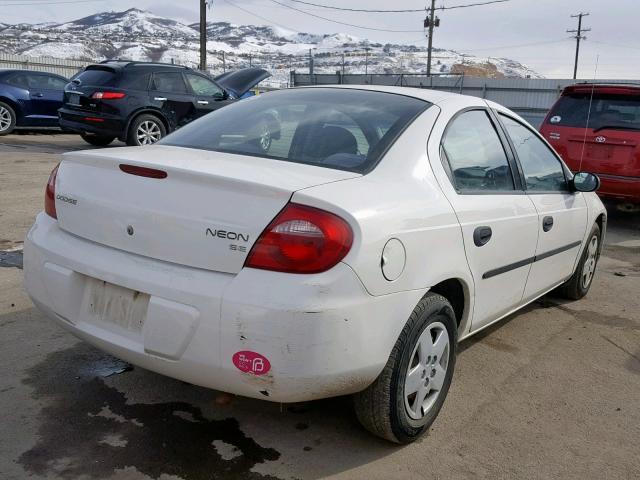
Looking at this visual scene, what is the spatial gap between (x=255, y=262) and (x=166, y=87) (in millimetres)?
10218

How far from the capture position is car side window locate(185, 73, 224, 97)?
1201 centimetres

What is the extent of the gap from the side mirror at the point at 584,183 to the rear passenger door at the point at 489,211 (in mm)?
769

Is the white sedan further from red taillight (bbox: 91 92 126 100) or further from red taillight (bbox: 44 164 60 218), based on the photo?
red taillight (bbox: 91 92 126 100)

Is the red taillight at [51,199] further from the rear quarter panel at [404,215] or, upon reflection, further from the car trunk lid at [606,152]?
the car trunk lid at [606,152]

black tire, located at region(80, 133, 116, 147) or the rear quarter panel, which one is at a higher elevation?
the rear quarter panel

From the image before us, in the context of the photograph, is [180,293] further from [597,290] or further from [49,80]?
[49,80]

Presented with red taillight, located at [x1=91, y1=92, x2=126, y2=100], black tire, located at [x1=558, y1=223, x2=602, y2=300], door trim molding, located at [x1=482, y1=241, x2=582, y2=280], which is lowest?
black tire, located at [x1=558, y1=223, x2=602, y2=300]

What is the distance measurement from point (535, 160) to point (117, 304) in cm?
266

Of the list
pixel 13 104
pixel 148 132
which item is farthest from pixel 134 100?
pixel 13 104

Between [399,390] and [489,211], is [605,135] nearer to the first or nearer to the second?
[489,211]

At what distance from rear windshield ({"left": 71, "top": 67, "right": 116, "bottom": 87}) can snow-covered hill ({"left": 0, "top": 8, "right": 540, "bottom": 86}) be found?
73.2 feet

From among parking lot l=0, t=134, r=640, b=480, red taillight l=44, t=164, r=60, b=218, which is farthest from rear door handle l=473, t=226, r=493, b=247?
red taillight l=44, t=164, r=60, b=218

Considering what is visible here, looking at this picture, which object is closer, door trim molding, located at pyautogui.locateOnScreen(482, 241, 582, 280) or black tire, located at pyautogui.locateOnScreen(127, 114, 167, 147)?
door trim molding, located at pyautogui.locateOnScreen(482, 241, 582, 280)

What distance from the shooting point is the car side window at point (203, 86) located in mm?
12008
